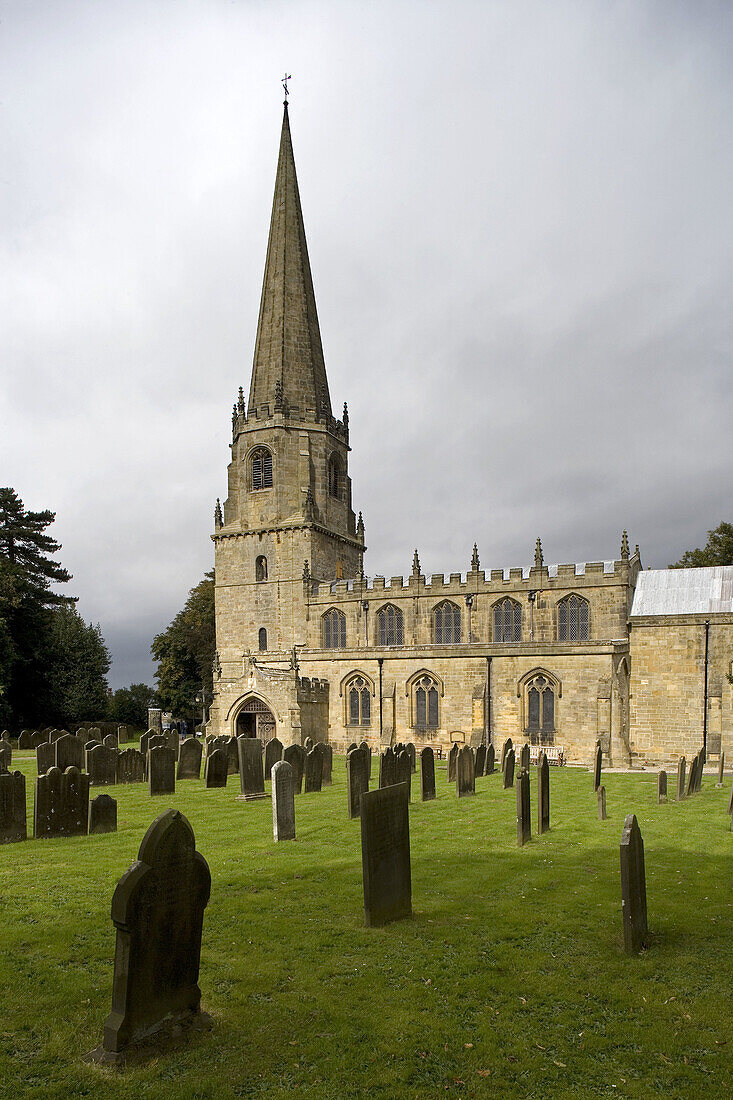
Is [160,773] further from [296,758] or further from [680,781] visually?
[680,781]

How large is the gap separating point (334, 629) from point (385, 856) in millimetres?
25885

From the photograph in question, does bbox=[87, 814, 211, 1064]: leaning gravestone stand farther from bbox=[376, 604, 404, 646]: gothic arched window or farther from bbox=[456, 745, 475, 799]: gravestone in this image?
bbox=[376, 604, 404, 646]: gothic arched window

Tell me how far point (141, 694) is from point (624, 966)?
4806 centimetres

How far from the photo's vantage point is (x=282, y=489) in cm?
3506

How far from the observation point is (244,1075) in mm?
4809

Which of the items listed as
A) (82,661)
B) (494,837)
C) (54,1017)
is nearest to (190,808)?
(494,837)

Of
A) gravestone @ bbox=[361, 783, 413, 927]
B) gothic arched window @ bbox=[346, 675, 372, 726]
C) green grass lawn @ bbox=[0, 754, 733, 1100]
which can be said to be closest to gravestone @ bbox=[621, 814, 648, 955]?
green grass lawn @ bbox=[0, 754, 733, 1100]

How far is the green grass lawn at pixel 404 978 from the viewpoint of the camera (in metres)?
4.87

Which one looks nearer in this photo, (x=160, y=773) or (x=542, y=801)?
(x=542, y=801)

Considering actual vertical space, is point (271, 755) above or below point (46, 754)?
below

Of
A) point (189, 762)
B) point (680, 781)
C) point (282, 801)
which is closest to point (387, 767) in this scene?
point (282, 801)

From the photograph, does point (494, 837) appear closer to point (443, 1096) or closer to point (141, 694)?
point (443, 1096)

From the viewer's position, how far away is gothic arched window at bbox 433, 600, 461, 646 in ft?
103

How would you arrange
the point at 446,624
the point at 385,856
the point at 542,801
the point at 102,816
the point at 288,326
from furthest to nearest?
the point at 288,326 < the point at 446,624 < the point at 542,801 < the point at 102,816 < the point at 385,856
